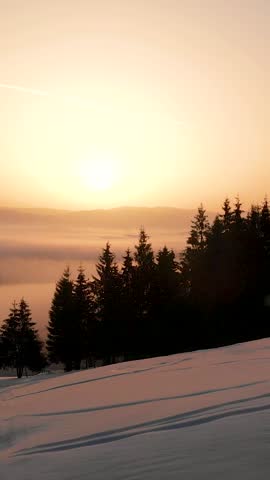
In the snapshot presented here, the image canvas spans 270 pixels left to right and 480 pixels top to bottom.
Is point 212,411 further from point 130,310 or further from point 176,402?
point 130,310

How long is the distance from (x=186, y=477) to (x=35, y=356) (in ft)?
206

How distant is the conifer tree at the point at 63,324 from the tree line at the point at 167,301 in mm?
105

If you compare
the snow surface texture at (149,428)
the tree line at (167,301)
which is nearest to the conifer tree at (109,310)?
the tree line at (167,301)

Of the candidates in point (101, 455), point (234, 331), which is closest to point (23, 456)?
point (101, 455)

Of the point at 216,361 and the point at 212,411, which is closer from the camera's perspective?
the point at 212,411

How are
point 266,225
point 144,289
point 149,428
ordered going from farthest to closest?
point 144,289, point 266,225, point 149,428

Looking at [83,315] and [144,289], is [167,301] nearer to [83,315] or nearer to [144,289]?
[144,289]

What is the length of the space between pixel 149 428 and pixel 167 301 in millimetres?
38556

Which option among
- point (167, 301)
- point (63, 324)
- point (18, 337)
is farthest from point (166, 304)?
point (18, 337)

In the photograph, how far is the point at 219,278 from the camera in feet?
126

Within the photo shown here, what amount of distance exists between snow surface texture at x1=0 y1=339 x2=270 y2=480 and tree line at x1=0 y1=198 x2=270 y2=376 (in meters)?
28.4

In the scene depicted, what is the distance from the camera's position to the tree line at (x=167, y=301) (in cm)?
3800

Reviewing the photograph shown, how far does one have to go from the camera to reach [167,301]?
43812 millimetres

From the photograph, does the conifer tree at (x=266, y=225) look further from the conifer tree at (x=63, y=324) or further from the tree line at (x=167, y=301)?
the conifer tree at (x=63, y=324)
